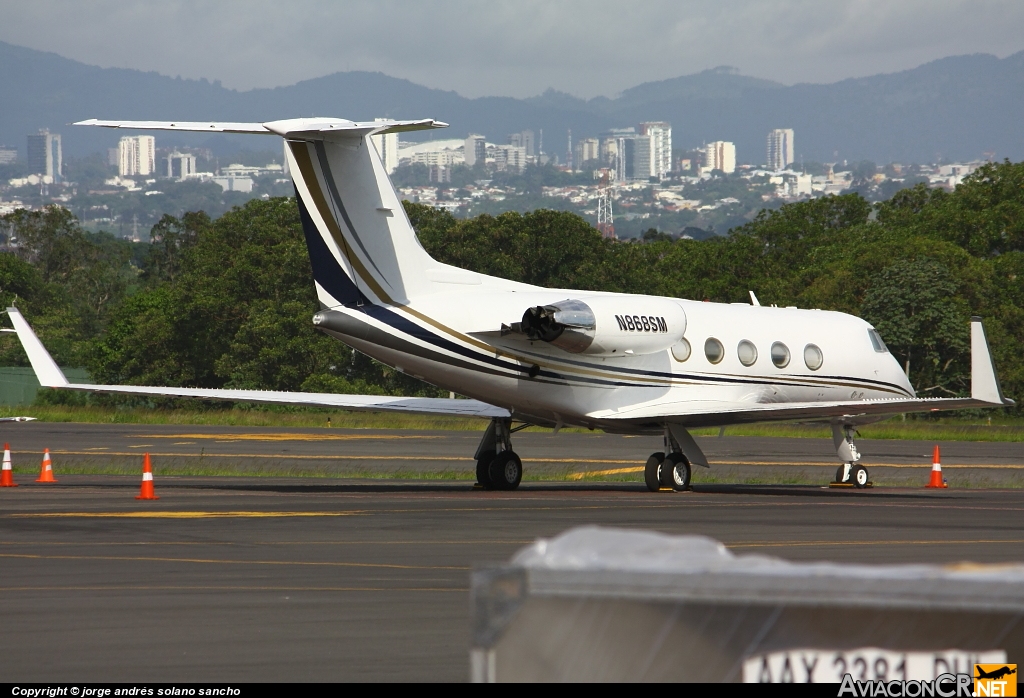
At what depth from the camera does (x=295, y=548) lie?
47.0 ft

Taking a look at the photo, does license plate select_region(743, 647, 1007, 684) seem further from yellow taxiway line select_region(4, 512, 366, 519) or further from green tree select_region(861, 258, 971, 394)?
green tree select_region(861, 258, 971, 394)

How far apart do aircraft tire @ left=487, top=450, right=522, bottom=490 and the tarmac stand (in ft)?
1.92

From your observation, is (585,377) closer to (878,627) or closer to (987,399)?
(987,399)

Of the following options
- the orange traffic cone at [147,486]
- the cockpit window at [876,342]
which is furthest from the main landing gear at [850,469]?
the orange traffic cone at [147,486]

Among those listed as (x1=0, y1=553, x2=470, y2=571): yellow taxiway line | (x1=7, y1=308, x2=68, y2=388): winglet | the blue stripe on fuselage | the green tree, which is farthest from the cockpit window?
the green tree

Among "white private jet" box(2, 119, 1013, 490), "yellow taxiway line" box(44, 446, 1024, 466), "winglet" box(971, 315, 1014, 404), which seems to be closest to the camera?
"white private jet" box(2, 119, 1013, 490)

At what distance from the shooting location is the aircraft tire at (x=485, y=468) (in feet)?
78.7

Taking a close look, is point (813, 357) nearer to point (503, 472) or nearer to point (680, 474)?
point (680, 474)

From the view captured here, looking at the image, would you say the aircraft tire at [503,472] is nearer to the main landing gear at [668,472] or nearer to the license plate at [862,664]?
the main landing gear at [668,472]

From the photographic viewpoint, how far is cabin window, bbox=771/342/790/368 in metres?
25.9

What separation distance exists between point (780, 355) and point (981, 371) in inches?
174

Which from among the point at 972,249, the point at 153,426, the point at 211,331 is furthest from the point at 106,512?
Answer: the point at 972,249

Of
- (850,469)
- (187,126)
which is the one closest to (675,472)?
(850,469)

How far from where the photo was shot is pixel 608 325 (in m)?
22.8
